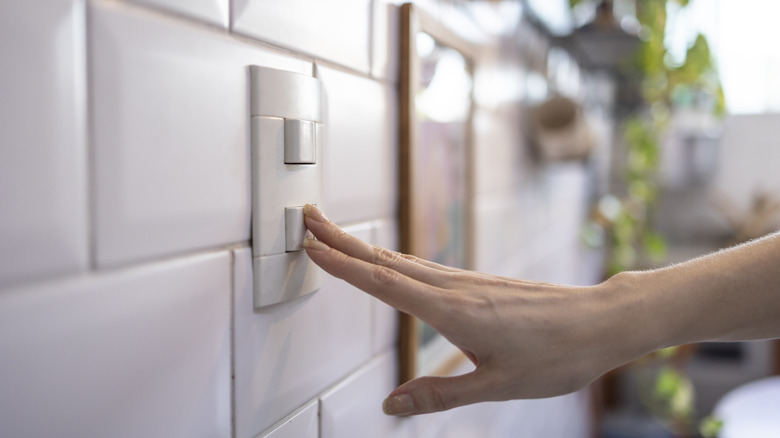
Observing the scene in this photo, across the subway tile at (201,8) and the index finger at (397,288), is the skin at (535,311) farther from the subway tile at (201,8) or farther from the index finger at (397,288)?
the subway tile at (201,8)

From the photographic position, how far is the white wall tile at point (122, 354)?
24 centimetres

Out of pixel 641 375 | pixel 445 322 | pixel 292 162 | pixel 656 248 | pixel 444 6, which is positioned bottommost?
pixel 641 375

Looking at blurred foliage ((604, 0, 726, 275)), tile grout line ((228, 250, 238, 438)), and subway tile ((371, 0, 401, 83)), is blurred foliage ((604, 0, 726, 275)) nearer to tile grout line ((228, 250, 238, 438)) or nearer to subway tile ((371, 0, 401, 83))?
subway tile ((371, 0, 401, 83))

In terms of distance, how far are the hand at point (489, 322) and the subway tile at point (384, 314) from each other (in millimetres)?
162

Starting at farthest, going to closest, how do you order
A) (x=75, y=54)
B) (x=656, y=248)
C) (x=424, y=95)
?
(x=656, y=248)
(x=424, y=95)
(x=75, y=54)

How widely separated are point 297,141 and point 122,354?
0.17 meters

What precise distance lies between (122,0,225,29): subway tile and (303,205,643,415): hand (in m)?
0.14

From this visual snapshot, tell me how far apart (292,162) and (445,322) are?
148 millimetres

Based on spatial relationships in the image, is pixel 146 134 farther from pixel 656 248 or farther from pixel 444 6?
pixel 656 248

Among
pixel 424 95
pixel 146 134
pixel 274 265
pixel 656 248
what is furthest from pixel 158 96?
pixel 656 248

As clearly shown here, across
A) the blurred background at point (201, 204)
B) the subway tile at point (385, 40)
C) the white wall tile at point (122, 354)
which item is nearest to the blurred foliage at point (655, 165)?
the blurred background at point (201, 204)

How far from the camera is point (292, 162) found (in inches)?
15.7

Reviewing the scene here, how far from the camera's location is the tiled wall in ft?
0.78

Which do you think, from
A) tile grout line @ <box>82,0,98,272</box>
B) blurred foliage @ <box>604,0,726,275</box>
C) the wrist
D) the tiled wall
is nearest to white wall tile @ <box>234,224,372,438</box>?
the tiled wall
